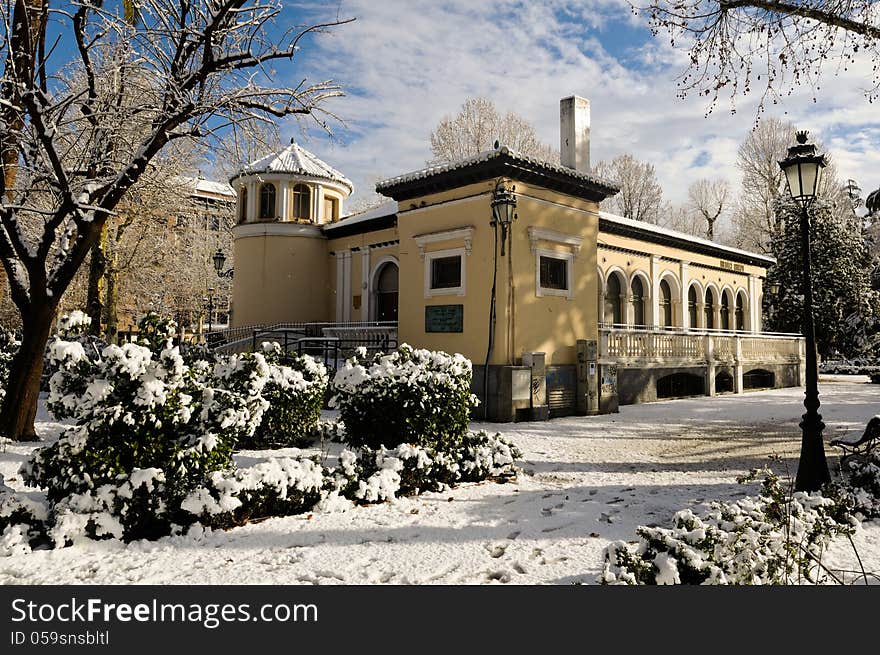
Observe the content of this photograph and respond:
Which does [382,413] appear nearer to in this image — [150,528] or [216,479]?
[216,479]

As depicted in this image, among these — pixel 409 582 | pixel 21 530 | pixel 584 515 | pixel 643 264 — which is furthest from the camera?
pixel 643 264

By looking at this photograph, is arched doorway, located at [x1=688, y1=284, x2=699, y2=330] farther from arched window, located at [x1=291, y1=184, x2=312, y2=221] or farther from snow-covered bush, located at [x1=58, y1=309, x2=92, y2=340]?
snow-covered bush, located at [x1=58, y1=309, x2=92, y2=340]

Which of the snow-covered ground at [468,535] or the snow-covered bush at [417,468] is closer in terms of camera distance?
the snow-covered ground at [468,535]

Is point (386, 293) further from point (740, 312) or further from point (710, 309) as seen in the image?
point (740, 312)

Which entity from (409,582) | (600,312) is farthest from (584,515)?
(600,312)

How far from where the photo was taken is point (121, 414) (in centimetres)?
459

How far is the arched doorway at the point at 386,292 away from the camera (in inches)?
777

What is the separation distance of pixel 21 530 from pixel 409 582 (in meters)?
3.02

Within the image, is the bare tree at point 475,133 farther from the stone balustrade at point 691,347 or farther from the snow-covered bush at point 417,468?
the snow-covered bush at point 417,468

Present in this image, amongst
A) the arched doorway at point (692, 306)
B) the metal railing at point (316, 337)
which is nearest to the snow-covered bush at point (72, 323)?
Result: the metal railing at point (316, 337)

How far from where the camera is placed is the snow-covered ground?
12.8 feet

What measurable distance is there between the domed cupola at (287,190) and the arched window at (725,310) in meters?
17.5

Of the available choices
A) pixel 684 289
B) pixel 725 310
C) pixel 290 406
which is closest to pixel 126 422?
pixel 290 406

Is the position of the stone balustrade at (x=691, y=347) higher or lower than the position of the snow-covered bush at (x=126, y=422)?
higher
